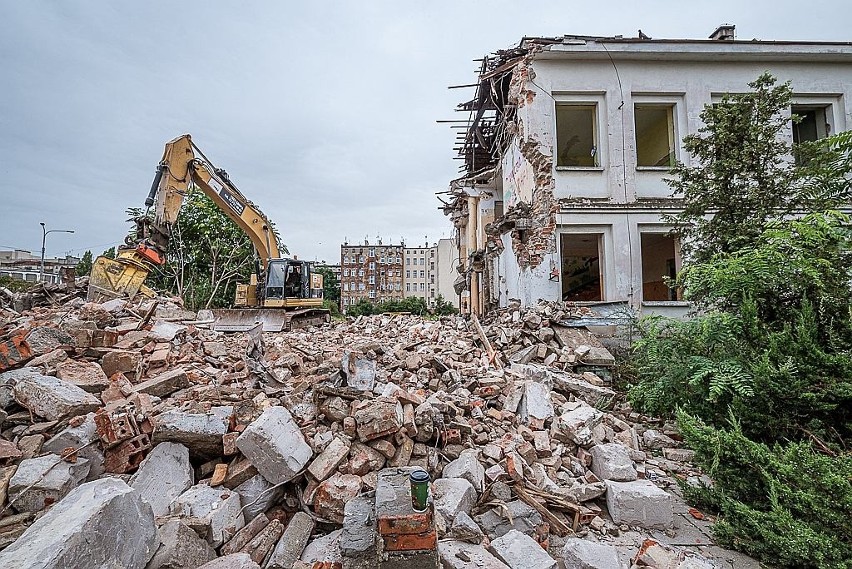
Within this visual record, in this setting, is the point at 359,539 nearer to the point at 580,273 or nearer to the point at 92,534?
the point at 92,534

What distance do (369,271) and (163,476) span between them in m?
59.3

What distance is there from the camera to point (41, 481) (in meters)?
2.81

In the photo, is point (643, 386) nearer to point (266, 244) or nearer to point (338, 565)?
point (338, 565)

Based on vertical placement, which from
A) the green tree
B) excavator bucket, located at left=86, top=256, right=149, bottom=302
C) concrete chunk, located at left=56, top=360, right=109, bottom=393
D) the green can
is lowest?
the green can

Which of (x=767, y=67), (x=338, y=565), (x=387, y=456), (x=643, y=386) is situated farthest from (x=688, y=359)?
(x=767, y=67)

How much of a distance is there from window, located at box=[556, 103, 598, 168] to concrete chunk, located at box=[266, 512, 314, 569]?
949 centimetres

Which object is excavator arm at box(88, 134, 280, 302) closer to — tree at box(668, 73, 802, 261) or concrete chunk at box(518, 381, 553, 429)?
concrete chunk at box(518, 381, 553, 429)

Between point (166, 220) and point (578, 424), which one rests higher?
point (166, 220)

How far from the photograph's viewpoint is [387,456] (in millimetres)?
3391

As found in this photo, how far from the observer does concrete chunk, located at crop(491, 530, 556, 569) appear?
2.53 m

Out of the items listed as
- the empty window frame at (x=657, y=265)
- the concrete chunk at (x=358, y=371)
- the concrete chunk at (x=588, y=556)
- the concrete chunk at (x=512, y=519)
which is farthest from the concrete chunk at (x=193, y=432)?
the empty window frame at (x=657, y=265)

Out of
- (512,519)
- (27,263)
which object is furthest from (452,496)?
(27,263)

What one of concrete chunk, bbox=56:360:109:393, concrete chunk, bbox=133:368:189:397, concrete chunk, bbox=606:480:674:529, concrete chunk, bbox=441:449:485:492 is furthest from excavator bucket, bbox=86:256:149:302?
concrete chunk, bbox=606:480:674:529

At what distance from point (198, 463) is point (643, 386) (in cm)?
518
